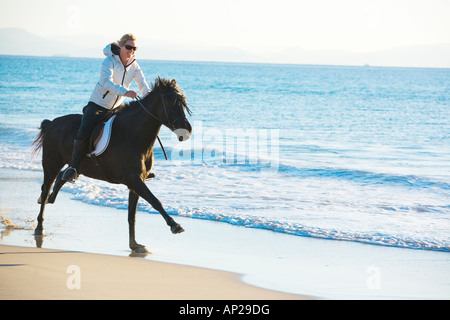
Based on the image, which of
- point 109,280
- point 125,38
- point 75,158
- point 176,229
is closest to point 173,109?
point 125,38

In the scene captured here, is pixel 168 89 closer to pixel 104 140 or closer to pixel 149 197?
pixel 104 140

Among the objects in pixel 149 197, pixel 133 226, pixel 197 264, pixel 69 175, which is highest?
pixel 69 175

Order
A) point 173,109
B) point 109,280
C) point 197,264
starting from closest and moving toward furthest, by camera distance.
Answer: point 109,280
point 197,264
point 173,109

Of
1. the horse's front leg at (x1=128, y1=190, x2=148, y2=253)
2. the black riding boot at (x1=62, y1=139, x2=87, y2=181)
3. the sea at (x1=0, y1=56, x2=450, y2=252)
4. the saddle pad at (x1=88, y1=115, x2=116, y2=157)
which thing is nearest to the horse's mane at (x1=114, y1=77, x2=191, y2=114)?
the saddle pad at (x1=88, y1=115, x2=116, y2=157)

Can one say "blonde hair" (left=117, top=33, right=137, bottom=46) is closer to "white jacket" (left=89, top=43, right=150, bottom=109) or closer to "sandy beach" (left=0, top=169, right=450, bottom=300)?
"white jacket" (left=89, top=43, right=150, bottom=109)

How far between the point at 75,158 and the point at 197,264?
7.13 feet

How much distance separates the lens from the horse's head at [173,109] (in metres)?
7.29

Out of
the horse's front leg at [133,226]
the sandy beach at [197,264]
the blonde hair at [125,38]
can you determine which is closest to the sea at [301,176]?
the sandy beach at [197,264]

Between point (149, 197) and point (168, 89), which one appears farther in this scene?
point (168, 89)

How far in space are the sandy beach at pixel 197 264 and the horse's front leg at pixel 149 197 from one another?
0.44 m

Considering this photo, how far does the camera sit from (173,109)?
741 cm

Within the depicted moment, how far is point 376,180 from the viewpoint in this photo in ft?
47.7

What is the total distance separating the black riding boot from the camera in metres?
7.93

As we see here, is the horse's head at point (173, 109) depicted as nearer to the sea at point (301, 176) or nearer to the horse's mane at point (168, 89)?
the horse's mane at point (168, 89)
